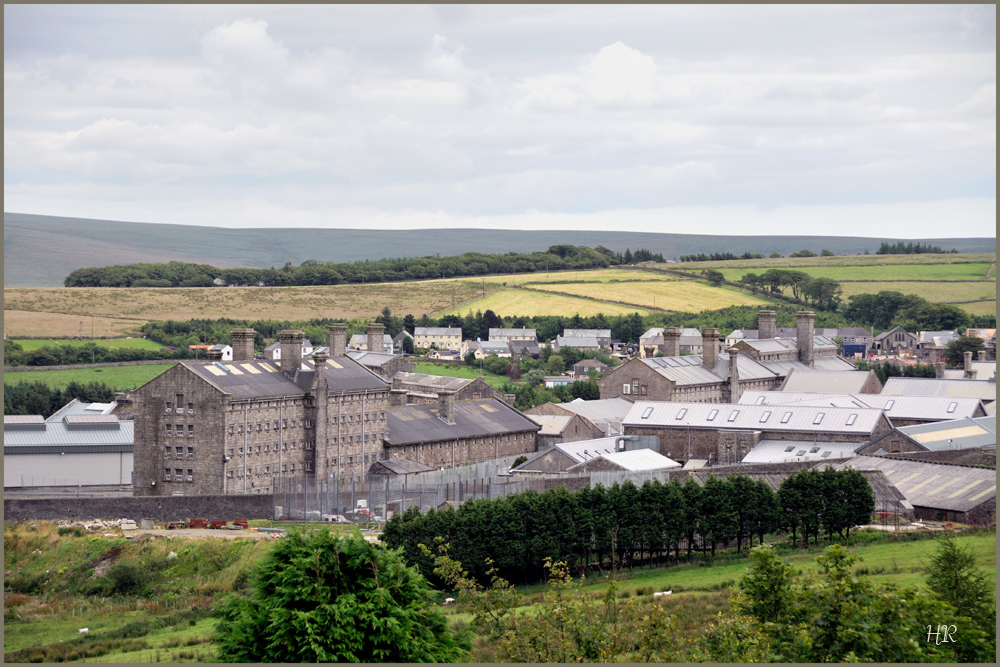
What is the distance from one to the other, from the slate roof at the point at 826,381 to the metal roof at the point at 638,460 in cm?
2960

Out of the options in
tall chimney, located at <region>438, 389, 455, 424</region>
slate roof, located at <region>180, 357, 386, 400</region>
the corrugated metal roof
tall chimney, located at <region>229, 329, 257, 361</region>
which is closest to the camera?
slate roof, located at <region>180, 357, 386, 400</region>

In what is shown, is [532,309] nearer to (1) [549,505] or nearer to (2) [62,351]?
(2) [62,351]

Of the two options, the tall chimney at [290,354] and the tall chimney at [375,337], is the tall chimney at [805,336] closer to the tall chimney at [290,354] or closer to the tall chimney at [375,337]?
the tall chimney at [375,337]

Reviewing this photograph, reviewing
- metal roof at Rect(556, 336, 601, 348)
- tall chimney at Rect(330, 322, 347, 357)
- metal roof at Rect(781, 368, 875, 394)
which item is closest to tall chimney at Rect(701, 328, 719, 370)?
metal roof at Rect(781, 368, 875, 394)

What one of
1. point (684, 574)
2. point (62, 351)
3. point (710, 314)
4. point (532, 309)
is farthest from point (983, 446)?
point (532, 309)

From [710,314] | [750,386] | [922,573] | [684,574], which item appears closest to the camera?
[922,573]

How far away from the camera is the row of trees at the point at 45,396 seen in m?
96.8

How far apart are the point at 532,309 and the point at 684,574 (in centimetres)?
14132

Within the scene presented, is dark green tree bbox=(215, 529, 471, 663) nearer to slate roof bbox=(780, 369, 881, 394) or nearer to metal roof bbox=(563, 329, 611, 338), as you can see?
slate roof bbox=(780, 369, 881, 394)

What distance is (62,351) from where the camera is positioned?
125 meters

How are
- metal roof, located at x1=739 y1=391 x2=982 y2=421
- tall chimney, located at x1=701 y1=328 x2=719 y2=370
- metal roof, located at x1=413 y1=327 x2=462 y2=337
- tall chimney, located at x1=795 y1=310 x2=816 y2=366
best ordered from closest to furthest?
metal roof, located at x1=739 y1=391 x2=982 y2=421, tall chimney, located at x1=701 y1=328 x2=719 y2=370, tall chimney, located at x1=795 y1=310 x2=816 y2=366, metal roof, located at x1=413 y1=327 x2=462 y2=337

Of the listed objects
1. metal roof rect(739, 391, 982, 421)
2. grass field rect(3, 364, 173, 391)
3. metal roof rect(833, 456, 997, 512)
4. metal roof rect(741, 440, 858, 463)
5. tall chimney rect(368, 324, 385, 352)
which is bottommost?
grass field rect(3, 364, 173, 391)

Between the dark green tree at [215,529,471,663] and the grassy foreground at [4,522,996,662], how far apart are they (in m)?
A: 9.66

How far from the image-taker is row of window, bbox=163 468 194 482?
66.9 m
